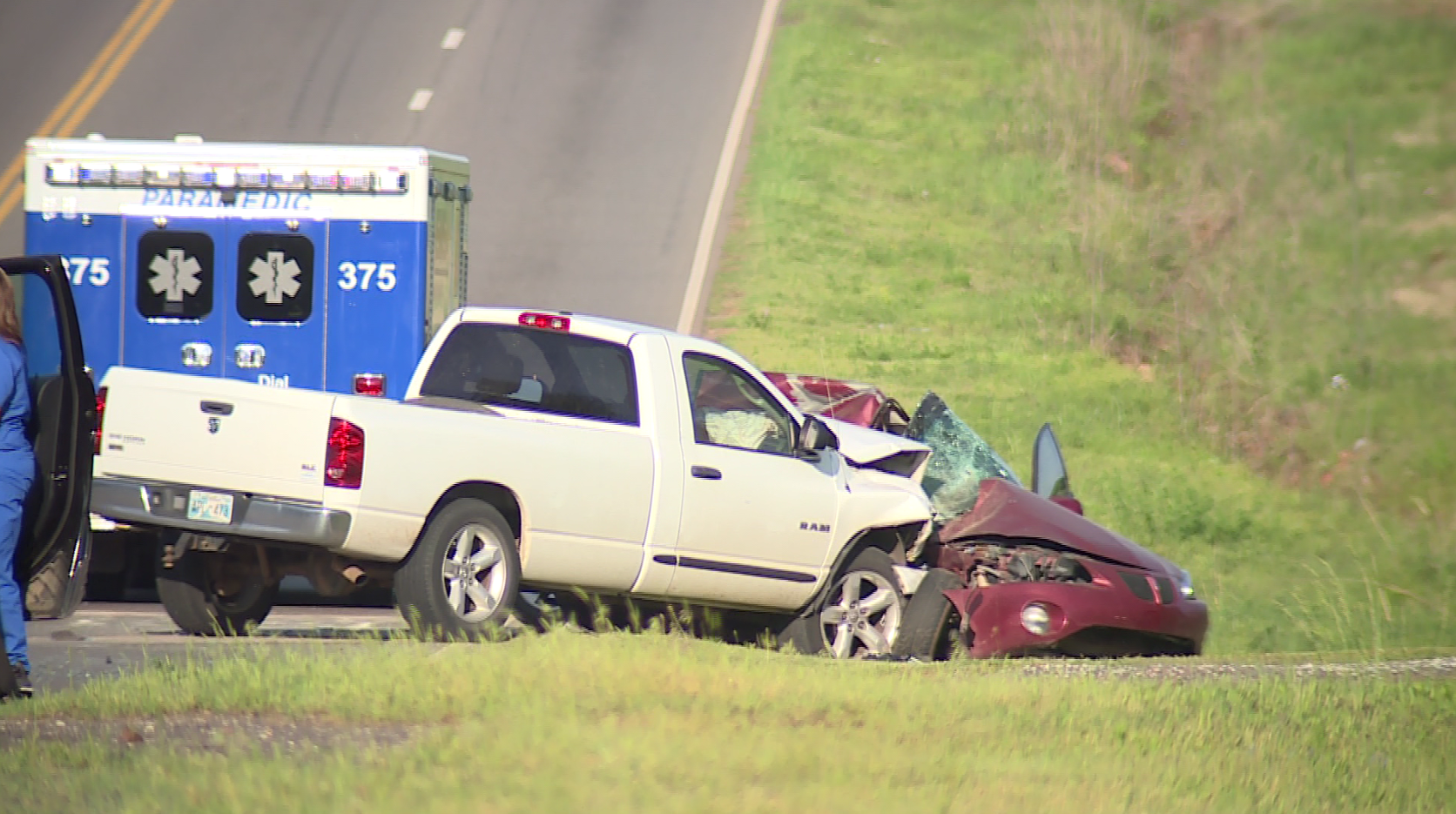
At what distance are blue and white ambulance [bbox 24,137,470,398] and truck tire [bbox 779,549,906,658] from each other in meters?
4.09

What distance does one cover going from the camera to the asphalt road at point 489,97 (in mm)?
26219

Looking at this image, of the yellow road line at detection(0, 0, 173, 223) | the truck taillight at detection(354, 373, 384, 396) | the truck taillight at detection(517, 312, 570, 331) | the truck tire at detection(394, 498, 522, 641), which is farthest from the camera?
the yellow road line at detection(0, 0, 173, 223)

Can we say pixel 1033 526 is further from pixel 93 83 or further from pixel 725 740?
pixel 93 83

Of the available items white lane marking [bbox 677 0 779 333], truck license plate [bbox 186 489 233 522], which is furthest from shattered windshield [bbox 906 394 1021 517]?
white lane marking [bbox 677 0 779 333]

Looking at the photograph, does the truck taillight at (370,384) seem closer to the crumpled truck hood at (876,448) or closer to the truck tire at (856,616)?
the crumpled truck hood at (876,448)

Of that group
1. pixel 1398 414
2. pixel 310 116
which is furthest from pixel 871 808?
pixel 310 116

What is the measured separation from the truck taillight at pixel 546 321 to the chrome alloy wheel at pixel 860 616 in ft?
7.65

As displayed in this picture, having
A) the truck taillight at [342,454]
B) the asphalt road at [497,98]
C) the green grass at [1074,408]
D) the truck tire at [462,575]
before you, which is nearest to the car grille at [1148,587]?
the green grass at [1074,408]

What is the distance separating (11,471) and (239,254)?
6437mm

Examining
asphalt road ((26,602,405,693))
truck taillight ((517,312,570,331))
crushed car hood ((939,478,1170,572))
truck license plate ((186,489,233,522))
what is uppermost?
truck taillight ((517,312,570,331))

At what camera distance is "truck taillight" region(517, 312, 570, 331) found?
10.9 metres

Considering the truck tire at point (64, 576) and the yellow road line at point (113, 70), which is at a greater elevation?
the yellow road line at point (113, 70)

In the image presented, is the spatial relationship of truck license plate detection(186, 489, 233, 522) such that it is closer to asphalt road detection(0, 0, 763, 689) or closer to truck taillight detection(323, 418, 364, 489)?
truck taillight detection(323, 418, 364, 489)

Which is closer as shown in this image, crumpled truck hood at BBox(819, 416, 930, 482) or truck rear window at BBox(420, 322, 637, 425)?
truck rear window at BBox(420, 322, 637, 425)
